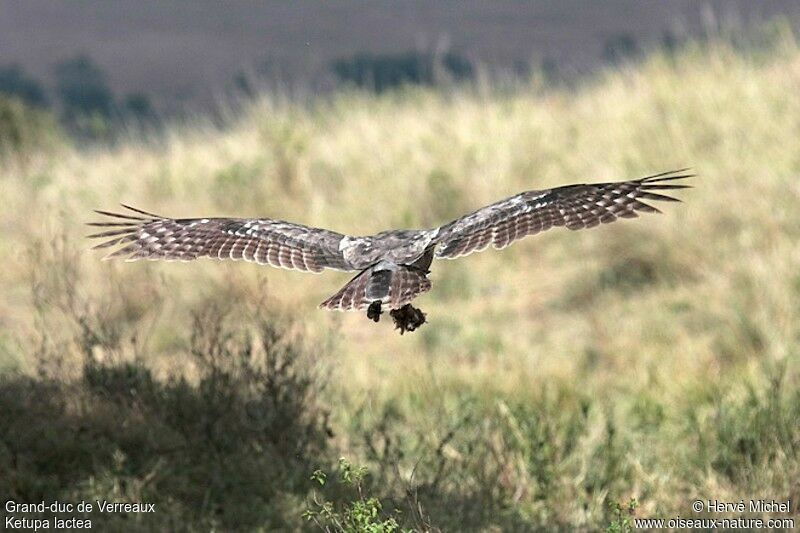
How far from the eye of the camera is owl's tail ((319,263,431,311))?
15.6 ft

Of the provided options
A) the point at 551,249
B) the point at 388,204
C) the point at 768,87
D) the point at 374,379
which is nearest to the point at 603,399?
the point at 374,379

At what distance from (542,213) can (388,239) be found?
74 centimetres

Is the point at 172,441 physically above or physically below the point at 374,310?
below

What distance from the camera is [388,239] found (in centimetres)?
547

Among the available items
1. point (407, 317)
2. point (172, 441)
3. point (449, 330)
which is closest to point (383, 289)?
point (407, 317)

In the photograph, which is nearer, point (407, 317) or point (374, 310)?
point (374, 310)

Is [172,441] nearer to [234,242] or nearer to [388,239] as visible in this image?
[234,242]

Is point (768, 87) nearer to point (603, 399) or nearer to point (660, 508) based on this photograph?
point (603, 399)

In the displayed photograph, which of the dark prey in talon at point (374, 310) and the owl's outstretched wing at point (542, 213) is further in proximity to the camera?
the owl's outstretched wing at point (542, 213)

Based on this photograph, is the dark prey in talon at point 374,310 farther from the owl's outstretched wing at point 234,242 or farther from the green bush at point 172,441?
the green bush at point 172,441

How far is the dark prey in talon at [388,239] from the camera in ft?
16.6

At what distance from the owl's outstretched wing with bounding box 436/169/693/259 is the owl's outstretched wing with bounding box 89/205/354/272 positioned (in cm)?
55

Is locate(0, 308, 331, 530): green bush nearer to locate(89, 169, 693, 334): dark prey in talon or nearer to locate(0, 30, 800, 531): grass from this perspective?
locate(0, 30, 800, 531): grass

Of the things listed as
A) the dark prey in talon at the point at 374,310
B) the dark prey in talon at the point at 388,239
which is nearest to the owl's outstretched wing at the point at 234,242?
the dark prey in talon at the point at 388,239
